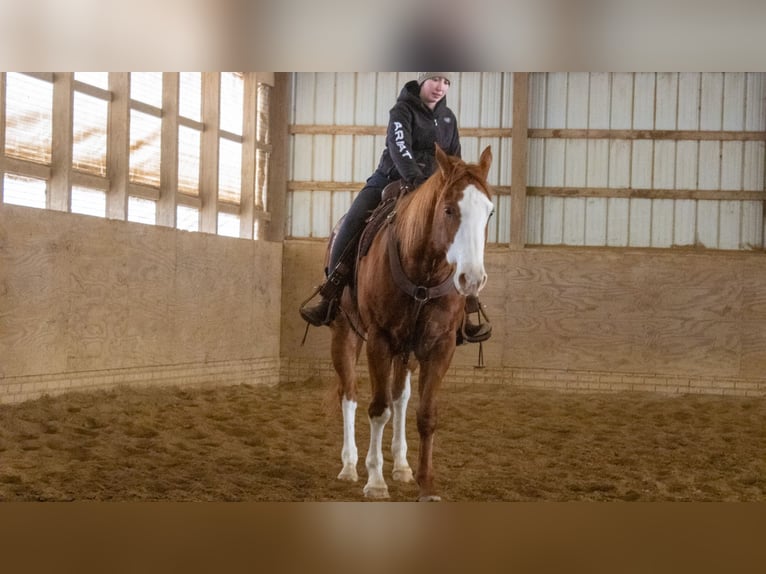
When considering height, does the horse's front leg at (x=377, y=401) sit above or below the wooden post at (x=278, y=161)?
below

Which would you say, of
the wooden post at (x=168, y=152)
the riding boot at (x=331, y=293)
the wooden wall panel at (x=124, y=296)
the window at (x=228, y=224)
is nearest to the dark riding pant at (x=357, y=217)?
the riding boot at (x=331, y=293)

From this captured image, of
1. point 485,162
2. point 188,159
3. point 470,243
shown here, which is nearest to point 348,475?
point 470,243

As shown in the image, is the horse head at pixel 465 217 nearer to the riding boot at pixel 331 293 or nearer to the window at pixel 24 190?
the riding boot at pixel 331 293

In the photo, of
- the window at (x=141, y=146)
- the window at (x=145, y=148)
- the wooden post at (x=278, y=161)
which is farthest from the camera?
the wooden post at (x=278, y=161)

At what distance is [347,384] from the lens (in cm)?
A: 496

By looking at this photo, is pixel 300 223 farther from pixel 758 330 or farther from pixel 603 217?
pixel 758 330

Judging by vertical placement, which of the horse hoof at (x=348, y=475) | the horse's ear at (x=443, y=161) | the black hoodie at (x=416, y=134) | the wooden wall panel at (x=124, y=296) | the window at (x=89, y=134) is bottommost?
the horse hoof at (x=348, y=475)

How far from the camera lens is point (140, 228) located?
7.37 metres

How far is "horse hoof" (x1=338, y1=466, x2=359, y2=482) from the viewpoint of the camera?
4914mm

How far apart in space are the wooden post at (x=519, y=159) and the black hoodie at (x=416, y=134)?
4.42 m

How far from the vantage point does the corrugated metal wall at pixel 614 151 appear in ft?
30.4

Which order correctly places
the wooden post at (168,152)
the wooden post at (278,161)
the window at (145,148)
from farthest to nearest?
the wooden post at (278,161), the wooden post at (168,152), the window at (145,148)
